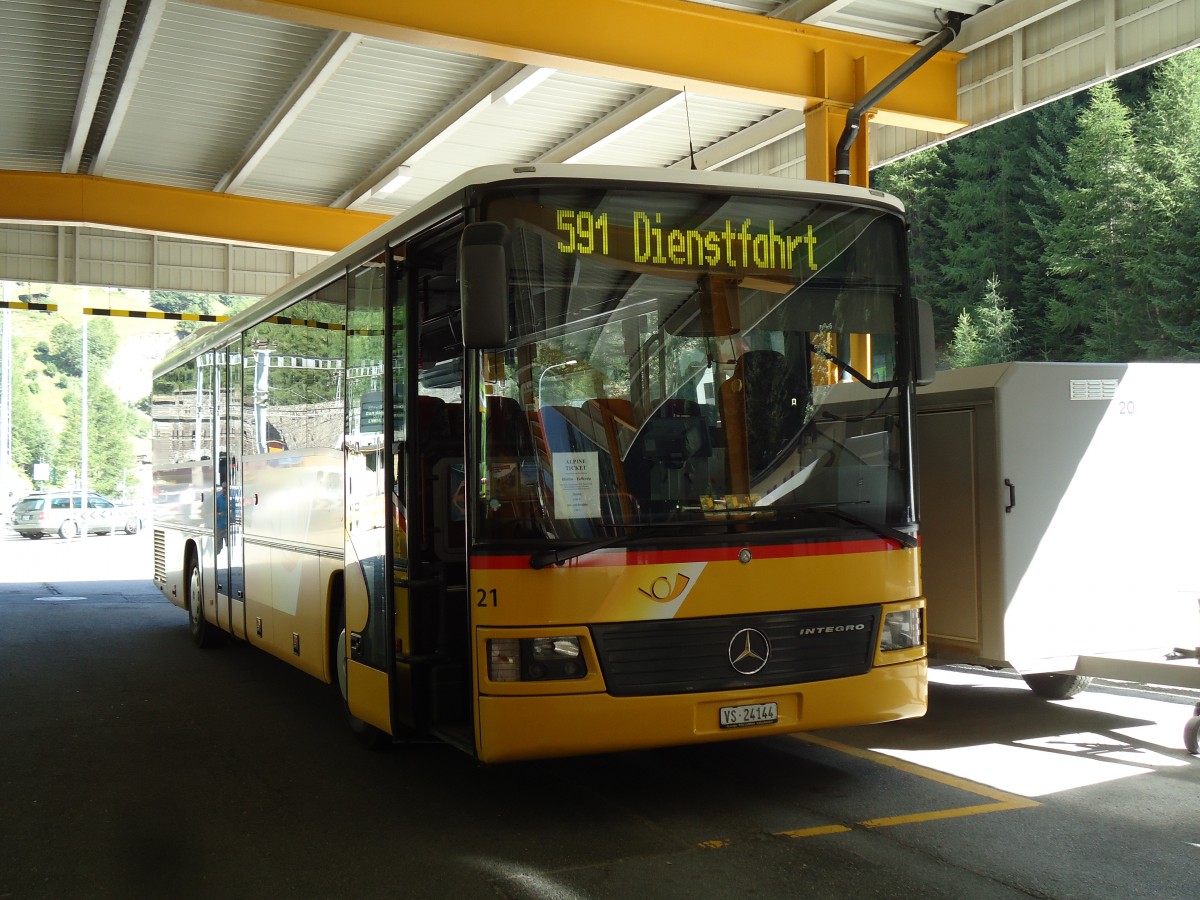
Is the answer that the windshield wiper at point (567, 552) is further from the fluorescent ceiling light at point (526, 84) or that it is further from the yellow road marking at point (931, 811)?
the fluorescent ceiling light at point (526, 84)

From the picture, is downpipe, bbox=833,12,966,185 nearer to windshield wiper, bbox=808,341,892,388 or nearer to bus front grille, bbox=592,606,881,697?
windshield wiper, bbox=808,341,892,388

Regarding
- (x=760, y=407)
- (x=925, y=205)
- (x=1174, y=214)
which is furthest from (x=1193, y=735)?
(x=925, y=205)

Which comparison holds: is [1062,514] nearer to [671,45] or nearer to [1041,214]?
[671,45]

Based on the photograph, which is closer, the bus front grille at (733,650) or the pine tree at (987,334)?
the bus front grille at (733,650)

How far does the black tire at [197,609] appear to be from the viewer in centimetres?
1240

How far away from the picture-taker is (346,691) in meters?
7.55

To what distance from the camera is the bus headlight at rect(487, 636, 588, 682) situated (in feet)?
18.2

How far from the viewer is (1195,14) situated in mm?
10633

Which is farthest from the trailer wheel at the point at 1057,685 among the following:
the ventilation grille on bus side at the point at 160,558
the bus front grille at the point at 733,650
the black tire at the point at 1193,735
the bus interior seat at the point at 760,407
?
the ventilation grille on bus side at the point at 160,558

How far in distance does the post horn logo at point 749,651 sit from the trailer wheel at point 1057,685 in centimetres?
384

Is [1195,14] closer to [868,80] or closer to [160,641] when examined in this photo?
[868,80]

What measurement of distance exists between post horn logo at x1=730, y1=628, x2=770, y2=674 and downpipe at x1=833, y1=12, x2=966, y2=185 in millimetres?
7021

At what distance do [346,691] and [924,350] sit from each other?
3.94m

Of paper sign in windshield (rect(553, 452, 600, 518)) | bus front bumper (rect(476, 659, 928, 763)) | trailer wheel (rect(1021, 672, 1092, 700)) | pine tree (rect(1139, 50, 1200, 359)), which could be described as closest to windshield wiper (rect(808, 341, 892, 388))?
paper sign in windshield (rect(553, 452, 600, 518))
